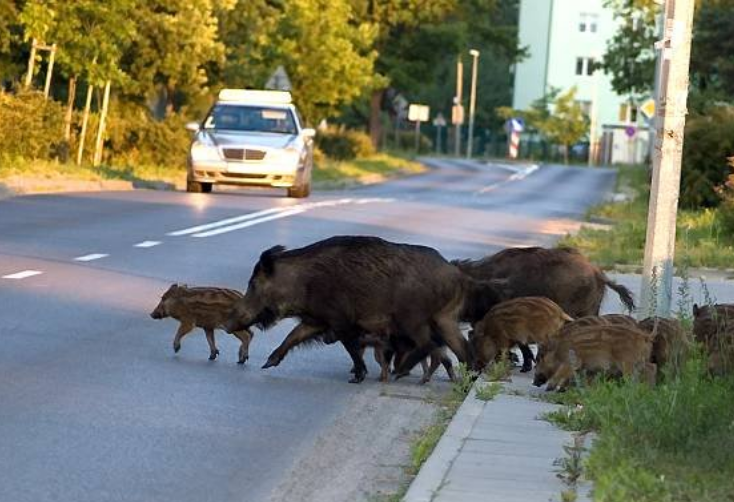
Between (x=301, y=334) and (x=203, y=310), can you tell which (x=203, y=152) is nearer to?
(x=203, y=310)

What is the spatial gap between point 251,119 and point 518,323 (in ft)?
81.0

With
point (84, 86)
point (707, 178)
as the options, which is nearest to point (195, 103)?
point (84, 86)

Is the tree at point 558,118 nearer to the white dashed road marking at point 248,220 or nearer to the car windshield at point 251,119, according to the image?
the car windshield at point 251,119

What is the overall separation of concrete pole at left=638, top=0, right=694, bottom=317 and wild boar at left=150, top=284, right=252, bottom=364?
2842 mm

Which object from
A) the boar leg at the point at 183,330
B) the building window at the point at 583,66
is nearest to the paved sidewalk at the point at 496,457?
the boar leg at the point at 183,330

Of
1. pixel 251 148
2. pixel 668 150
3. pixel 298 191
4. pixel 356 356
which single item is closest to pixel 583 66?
pixel 298 191

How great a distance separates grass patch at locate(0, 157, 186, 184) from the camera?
31625 millimetres

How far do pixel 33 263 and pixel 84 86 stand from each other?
27895 millimetres

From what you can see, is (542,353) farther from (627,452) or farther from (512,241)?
(512,241)

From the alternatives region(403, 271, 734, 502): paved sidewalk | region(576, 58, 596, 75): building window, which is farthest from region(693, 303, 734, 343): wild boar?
region(576, 58, 596, 75): building window

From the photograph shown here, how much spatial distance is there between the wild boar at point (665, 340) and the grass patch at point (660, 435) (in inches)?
7.7

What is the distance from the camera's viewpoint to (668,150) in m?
12.0

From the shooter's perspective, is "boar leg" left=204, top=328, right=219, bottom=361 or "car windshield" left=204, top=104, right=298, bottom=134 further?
"car windshield" left=204, top=104, right=298, bottom=134

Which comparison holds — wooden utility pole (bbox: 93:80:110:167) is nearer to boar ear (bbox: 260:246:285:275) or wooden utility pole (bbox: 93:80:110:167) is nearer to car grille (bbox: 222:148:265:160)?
car grille (bbox: 222:148:265:160)
